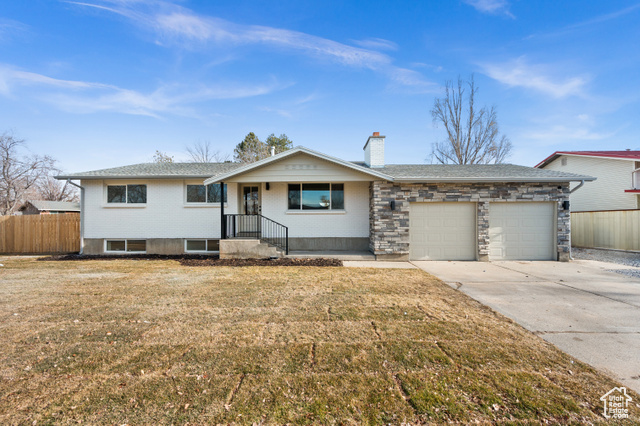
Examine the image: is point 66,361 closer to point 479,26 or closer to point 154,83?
point 154,83

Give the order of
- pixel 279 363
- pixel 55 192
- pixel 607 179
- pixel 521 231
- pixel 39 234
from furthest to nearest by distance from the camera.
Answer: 1. pixel 55 192
2. pixel 607 179
3. pixel 39 234
4. pixel 521 231
5. pixel 279 363

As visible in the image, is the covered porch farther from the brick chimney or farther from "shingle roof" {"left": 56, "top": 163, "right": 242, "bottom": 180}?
the brick chimney

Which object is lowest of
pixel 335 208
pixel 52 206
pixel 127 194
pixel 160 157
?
pixel 335 208

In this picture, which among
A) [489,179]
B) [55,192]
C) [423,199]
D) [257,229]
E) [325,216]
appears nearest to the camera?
[489,179]

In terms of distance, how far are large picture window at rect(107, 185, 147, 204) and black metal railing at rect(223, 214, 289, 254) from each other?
3835mm

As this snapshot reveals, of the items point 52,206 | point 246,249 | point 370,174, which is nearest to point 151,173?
point 246,249

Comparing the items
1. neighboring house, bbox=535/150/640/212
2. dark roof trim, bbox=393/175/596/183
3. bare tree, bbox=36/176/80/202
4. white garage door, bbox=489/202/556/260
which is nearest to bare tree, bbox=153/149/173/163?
bare tree, bbox=36/176/80/202

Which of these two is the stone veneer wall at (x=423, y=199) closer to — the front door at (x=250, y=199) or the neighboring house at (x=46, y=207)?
the front door at (x=250, y=199)

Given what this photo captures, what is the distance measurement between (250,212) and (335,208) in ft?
11.7

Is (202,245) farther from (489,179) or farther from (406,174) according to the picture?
(489,179)

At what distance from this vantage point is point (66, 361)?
287 cm

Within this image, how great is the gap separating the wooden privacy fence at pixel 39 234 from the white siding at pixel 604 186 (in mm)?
27058

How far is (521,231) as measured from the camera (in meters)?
9.86

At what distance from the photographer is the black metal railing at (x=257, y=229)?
10805 mm
